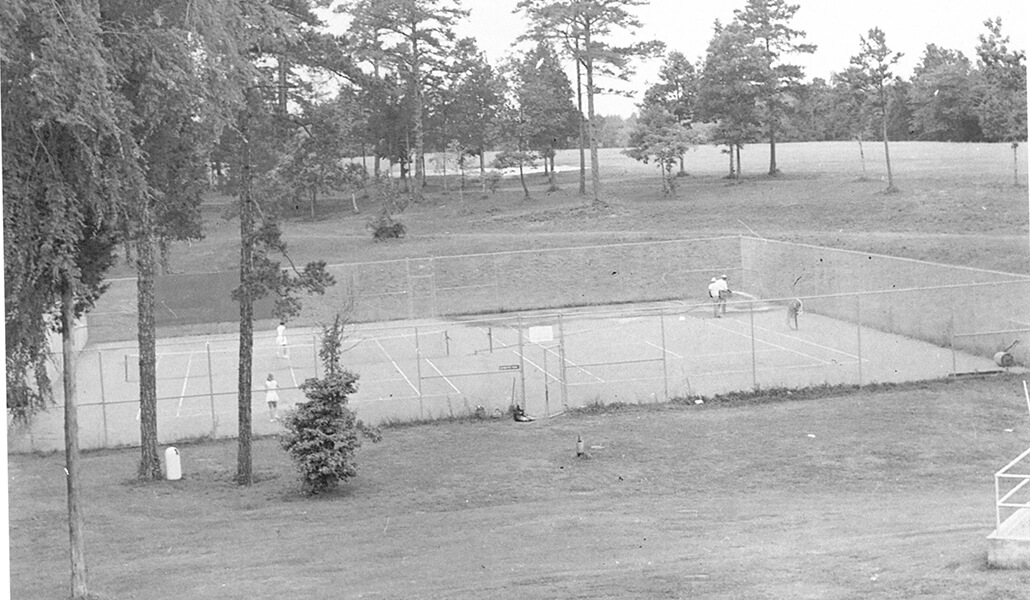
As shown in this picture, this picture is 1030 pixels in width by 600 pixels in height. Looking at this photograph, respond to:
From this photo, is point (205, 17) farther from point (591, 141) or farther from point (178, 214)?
Answer: point (591, 141)

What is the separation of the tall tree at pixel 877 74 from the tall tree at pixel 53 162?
23441mm

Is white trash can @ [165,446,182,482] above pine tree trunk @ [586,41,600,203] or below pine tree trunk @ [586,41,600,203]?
below

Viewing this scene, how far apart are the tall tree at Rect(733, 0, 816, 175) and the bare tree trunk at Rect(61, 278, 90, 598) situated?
24.7m

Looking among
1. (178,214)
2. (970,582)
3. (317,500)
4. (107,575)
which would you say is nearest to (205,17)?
(178,214)

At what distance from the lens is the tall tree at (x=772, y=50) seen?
33375mm

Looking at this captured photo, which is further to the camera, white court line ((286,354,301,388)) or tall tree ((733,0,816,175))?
tall tree ((733,0,816,175))

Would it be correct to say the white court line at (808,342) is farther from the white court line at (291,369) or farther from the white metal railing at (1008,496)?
the white court line at (291,369)

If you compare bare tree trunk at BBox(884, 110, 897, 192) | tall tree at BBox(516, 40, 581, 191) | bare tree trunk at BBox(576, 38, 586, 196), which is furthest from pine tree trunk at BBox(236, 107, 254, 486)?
bare tree trunk at BBox(884, 110, 897, 192)

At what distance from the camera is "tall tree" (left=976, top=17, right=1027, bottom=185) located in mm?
27953

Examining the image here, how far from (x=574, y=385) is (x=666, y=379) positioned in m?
2.06

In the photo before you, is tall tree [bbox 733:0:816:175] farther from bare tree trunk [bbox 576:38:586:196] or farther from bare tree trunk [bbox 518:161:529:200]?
bare tree trunk [bbox 518:161:529:200]

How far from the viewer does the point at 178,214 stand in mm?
16703

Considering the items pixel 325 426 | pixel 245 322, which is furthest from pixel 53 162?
pixel 245 322

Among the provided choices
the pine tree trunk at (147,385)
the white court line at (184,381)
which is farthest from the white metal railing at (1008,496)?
the white court line at (184,381)
